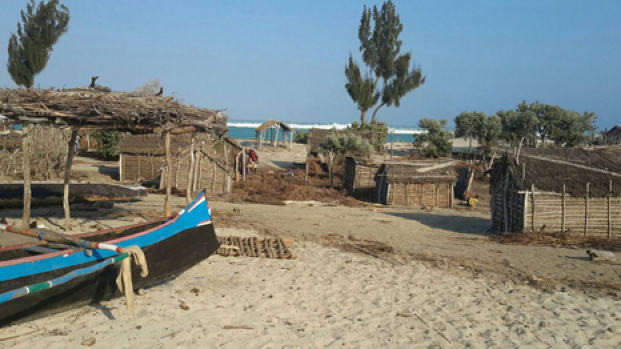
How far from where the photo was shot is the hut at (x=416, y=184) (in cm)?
1989

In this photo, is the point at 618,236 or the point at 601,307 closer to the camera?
the point at 601,307

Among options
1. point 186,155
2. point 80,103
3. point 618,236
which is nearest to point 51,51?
point 186,155

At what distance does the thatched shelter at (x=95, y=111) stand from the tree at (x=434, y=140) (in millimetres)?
27043

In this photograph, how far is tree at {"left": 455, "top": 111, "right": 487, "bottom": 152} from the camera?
4103cm

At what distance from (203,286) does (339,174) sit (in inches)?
771

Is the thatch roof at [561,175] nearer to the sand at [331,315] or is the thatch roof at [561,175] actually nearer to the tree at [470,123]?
the sand at [331,315]

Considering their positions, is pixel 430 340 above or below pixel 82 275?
below

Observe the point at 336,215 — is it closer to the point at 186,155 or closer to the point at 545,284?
the point at 186,155

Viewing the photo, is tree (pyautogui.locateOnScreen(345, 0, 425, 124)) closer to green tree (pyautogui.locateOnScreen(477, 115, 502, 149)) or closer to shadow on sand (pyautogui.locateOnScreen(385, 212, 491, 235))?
green tree (pyautogui.locateOnScreen(477, 115, 502, 149))

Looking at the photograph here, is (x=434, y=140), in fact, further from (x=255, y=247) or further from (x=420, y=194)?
(x=255, y=247)

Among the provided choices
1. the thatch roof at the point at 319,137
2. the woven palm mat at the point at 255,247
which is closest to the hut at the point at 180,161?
the woven palm mat at the point at 255,247

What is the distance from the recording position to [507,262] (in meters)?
10.0

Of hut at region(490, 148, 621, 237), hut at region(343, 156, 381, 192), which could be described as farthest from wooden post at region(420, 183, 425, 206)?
hut at region(490, 148, 621, 237)

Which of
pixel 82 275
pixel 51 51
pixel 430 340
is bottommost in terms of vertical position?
pixel 430 340
